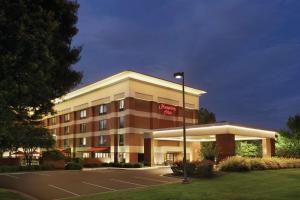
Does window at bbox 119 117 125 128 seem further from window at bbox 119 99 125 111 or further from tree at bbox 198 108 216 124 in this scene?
tree at bbox 198 108 216 124

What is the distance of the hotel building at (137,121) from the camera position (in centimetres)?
5856

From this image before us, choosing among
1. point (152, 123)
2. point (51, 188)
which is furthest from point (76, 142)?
point (51, 188)

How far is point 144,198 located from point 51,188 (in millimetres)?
9763

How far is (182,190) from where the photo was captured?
22.7 meters

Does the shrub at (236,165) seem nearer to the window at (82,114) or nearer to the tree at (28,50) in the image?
the tree at (28,50)

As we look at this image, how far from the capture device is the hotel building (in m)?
58.6

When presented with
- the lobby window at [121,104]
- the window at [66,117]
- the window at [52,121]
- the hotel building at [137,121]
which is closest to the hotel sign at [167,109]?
the hotel building at [137,121]

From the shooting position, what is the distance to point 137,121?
62375mm

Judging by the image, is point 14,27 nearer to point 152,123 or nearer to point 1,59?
point 1,59

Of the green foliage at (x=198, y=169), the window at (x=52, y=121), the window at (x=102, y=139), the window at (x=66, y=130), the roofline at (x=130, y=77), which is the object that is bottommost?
the green foliage at (x=198, y=169)

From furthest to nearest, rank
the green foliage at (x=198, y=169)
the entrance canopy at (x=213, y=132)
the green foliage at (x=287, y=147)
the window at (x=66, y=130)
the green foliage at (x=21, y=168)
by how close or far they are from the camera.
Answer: the window at (x=66, y=130) → the green foliage at (x=287, y=147) → the entrance canopy at (x=213, y=132) → the green foliage at (x=21, y=168) → the green foliage at (x=198, y=169)

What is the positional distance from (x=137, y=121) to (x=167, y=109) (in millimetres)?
6873

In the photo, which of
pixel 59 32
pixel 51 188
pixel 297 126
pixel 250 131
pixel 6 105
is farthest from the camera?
pixel 297 126

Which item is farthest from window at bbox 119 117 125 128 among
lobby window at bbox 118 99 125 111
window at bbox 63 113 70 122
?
window at bbox 63 113 70 122
